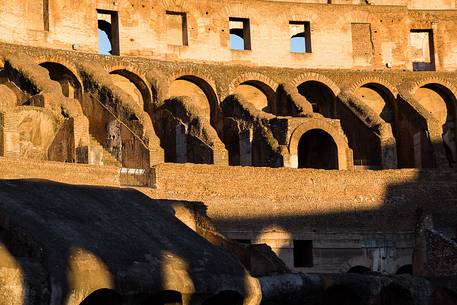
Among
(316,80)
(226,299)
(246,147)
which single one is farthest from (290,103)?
(226,299)

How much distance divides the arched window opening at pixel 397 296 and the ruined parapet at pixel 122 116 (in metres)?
11.2

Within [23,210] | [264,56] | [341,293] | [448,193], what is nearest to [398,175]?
[448,193]

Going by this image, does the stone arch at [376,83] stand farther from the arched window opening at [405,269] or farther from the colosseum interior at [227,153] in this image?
the arched window opening at [405,269]

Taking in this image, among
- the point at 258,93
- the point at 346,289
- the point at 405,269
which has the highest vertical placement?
the point at 258,93

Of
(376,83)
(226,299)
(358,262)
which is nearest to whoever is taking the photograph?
(226,299)

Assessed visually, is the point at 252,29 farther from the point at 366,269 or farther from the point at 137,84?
the point at 366,269

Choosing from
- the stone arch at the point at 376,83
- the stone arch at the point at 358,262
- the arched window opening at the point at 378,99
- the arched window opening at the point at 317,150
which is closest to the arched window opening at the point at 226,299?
the stone arch at the point at 358,262

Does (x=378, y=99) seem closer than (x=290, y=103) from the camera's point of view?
No

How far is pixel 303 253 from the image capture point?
31688 mm

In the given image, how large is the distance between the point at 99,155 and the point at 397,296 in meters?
11.1

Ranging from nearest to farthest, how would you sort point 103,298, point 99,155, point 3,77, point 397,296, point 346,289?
1. point 103,298
2. point 346,289
3. point 397,296
4. point 99,155
5. point 3,77

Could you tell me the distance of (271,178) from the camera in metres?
31.4

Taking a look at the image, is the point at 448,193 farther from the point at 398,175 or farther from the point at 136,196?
the point at 136,196

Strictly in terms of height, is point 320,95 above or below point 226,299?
above
